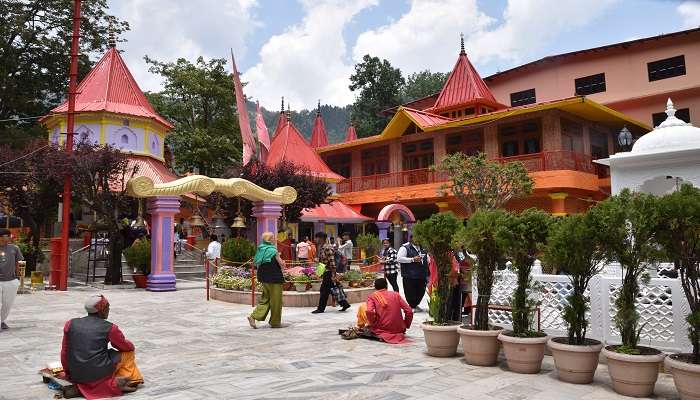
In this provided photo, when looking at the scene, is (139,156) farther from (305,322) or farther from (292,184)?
(305,322)

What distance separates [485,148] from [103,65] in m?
19.1

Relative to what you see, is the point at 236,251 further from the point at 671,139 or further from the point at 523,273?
the point at 671,139

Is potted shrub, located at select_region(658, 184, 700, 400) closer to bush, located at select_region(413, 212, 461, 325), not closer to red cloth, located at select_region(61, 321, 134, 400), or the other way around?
bush, located at select_region(413, 212, 461, 325)

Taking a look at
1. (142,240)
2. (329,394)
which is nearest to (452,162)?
(142,240)

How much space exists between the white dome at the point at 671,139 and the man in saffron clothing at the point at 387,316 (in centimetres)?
431

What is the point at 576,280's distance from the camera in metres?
5.59

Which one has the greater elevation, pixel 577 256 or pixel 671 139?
pixel 671 139

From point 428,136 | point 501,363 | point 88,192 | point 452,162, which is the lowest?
point 501,363

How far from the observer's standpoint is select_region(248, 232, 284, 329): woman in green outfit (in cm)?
883

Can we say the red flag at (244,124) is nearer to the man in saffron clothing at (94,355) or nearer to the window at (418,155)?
the window at (418,155)

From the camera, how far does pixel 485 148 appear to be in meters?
25.2

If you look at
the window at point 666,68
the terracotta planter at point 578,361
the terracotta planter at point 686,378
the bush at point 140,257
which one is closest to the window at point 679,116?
the window at point 666,68

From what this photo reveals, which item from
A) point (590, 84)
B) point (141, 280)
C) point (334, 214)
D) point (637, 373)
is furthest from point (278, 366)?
point (590, 84)

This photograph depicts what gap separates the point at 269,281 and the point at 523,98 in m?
26.4
